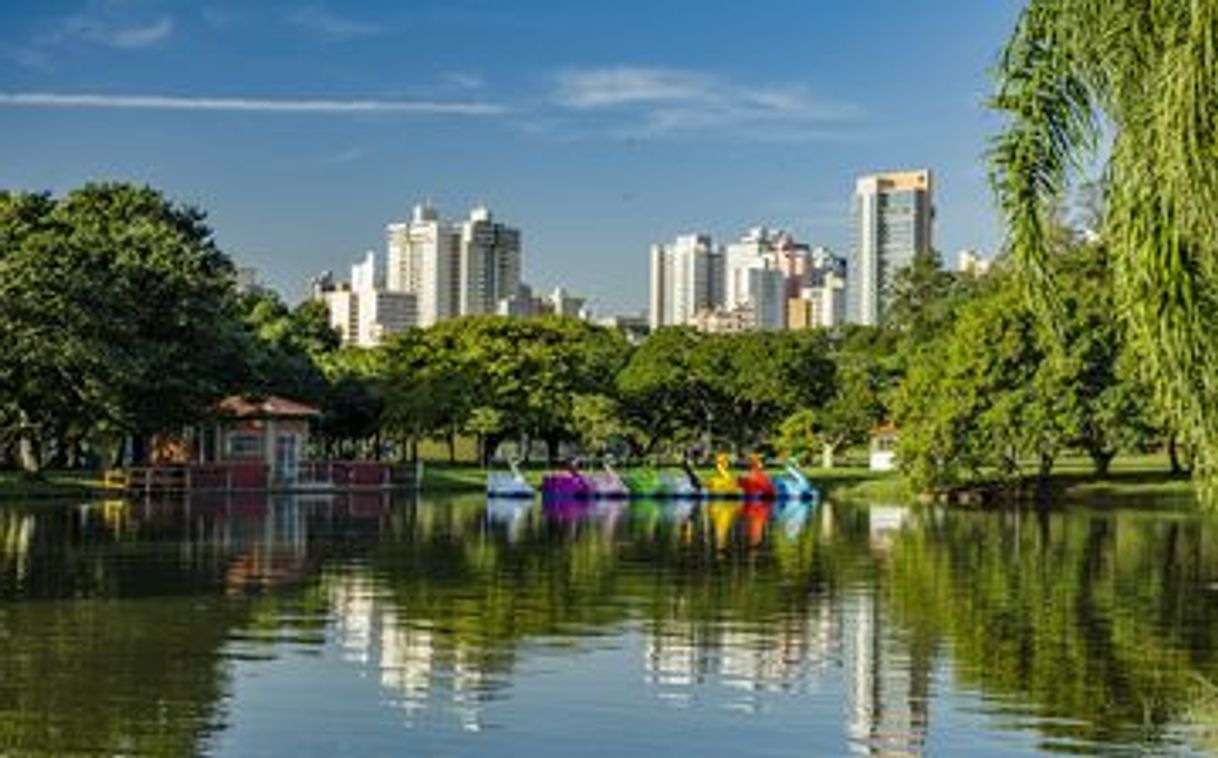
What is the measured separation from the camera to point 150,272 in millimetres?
56562

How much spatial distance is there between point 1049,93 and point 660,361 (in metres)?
78.8

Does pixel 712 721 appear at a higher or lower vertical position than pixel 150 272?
lower

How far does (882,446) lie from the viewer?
84.6 m

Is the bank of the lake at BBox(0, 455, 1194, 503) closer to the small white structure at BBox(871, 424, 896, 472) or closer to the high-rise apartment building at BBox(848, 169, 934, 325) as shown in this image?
the small white structure at BBox(871, 424, 896, 472)

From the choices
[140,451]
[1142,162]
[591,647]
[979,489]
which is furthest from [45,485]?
[1142,162]

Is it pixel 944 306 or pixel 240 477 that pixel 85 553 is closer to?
pixel 240 477

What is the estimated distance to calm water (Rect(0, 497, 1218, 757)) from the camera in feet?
45.3

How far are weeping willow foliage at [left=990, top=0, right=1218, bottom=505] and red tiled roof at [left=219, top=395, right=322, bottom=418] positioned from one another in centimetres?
5613

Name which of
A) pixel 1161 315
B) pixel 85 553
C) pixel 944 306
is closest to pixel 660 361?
pixel 944 306

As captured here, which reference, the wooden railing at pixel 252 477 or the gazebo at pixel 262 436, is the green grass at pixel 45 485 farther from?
the gazebo at pixel 262 436

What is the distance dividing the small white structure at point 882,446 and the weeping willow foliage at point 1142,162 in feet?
241

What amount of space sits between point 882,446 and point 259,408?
3334cm

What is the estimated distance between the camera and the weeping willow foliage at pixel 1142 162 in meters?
7.10

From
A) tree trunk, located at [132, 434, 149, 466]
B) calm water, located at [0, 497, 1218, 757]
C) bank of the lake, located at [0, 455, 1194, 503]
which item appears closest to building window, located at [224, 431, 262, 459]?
tree trunk, located at [132, 434, 149, 466]
